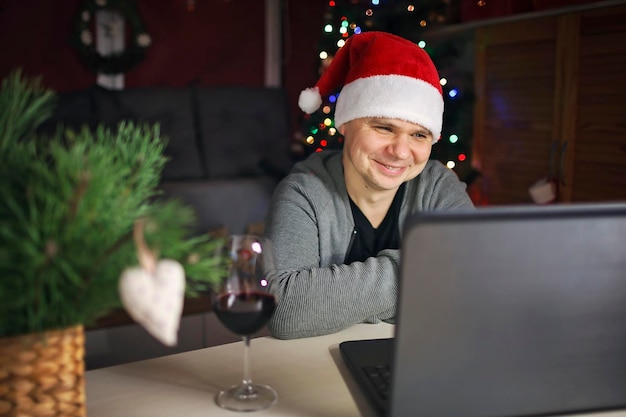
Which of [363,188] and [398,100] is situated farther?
[363,188]

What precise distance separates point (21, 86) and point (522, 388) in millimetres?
636

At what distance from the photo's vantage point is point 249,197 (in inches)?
152

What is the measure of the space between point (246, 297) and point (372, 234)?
761mm

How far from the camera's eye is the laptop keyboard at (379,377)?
0.85 m

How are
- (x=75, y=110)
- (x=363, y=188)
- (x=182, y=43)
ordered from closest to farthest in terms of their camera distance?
(x=363, y=188)
(x=75, y=110)
(x=182, y=43)

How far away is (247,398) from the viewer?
86 centimetres

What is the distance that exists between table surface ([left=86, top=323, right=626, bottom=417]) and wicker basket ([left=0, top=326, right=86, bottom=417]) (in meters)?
0.20

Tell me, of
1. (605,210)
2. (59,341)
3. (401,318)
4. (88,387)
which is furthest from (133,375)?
(605,210)

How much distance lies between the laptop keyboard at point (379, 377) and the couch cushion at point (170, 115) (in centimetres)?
291

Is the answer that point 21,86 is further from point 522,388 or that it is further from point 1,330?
point 522,388

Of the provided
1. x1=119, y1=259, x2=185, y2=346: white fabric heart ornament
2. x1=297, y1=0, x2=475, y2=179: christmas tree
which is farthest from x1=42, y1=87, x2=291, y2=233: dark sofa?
x1=119, y1=259, x2=185, y2=346: white fabric heart ornament

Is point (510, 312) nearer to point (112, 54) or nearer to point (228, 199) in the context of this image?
point (228, 199)

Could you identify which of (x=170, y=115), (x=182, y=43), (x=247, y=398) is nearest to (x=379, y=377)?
(x=247, y=398)

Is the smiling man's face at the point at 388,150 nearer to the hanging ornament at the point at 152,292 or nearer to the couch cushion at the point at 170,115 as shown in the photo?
the hanging ornament at the point at 152,292
